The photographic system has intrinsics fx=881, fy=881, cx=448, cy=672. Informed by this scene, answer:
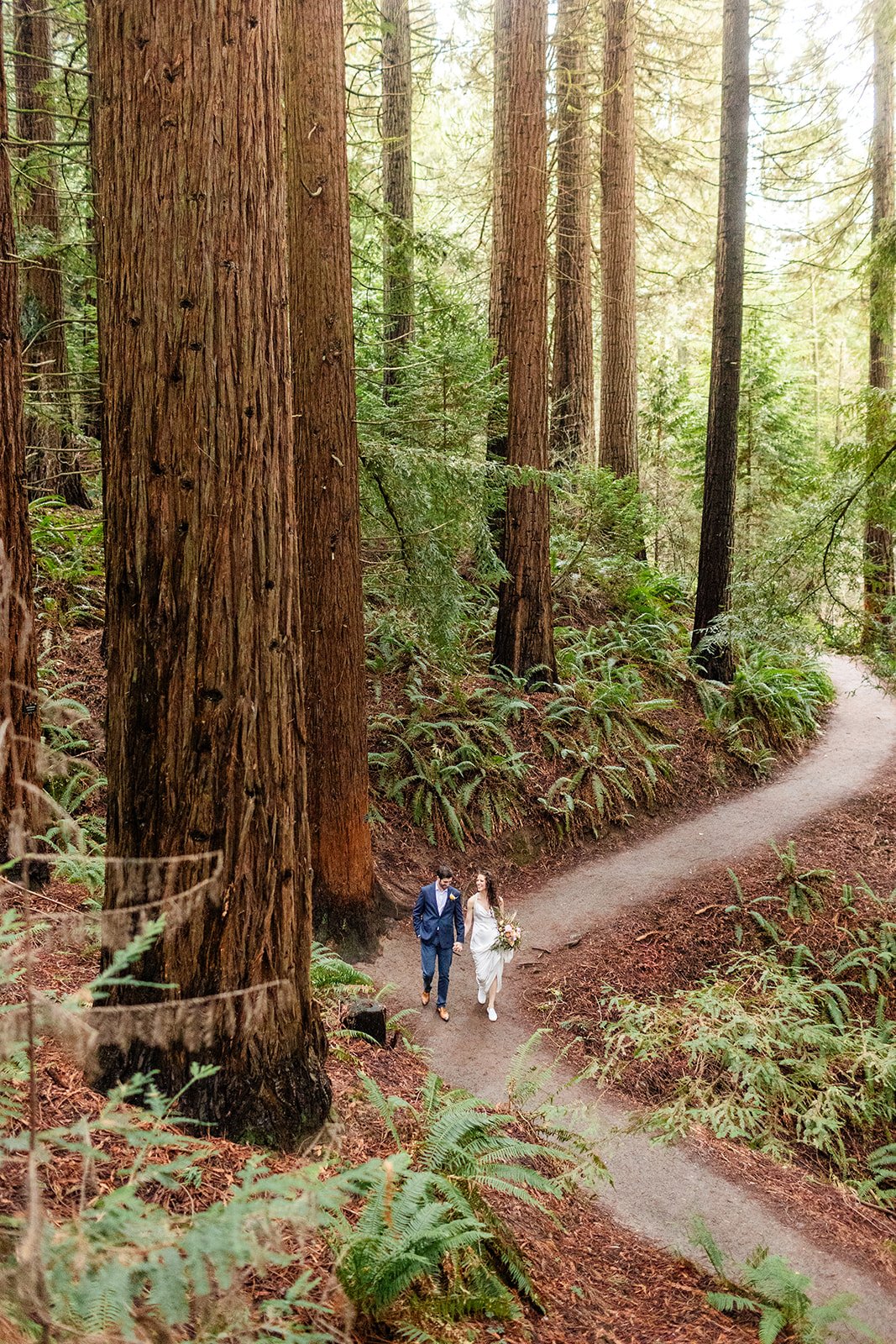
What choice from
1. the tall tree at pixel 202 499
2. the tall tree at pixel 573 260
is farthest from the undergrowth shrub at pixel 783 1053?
the tall tree at pixel 573 260

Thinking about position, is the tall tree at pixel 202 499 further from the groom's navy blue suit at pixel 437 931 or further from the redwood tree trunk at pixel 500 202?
the redwood tree trunk at pixel 500 202

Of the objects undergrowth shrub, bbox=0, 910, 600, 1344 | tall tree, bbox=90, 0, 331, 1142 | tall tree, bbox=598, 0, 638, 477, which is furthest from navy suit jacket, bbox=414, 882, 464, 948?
tall tree, bbox=598, 0, 638, 477

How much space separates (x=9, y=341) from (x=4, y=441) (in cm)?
64

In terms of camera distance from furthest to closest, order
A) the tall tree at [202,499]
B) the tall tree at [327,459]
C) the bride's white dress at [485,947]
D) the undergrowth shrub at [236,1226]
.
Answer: the bride's white dress at [485,947] < the tall tree at [327,459] < the tall tree at [202,499] < the undergrowth shrub at [236,1226]

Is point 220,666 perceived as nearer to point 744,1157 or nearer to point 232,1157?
point 232,1157

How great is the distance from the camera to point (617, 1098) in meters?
6.73

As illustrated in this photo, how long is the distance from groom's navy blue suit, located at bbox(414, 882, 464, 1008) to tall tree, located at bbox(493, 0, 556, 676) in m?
4.99

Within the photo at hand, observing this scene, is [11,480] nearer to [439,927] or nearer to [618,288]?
[439,927]

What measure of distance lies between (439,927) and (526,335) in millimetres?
7372

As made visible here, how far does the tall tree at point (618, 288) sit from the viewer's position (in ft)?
51.2

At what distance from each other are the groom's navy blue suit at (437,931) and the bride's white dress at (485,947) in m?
0.17

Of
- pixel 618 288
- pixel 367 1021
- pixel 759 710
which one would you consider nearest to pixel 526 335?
pixel 618 288

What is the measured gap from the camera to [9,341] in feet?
17.7

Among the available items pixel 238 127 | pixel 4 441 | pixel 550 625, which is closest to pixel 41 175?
pixel 4 441
